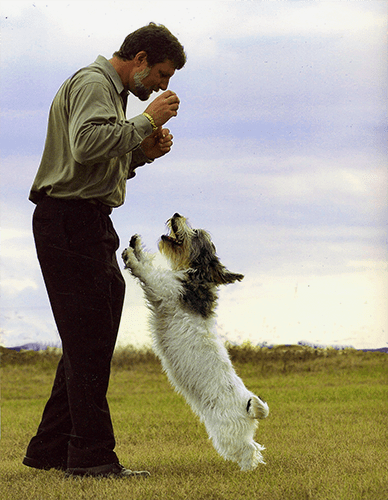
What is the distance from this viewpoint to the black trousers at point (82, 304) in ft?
14.0

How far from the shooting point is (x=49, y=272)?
14.2 ft

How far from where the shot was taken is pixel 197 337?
194 inches

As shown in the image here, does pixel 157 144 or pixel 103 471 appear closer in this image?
pixel 103 471

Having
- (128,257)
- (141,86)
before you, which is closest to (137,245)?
(128,257)

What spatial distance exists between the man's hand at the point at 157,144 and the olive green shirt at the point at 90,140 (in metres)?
0.24

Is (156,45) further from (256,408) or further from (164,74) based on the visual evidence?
(256,408)

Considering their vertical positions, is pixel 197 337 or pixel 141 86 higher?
pixel 141 86

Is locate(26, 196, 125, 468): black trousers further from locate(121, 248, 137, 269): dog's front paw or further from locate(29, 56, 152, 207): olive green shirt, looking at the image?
locate(121, 248, 137, 269): dog's front paw

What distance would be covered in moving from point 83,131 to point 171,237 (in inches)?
67.3

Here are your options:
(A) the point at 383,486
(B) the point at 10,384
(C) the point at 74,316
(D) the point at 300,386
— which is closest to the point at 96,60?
(C) the point at 74,316

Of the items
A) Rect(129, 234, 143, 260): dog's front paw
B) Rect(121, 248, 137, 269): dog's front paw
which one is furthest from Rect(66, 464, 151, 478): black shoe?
Rect(129, 234, 143, 260): dog's front paw

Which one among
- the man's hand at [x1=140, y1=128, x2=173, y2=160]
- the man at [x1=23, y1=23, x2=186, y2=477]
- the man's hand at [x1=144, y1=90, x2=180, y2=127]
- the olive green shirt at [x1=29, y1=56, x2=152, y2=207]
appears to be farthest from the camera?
the man's hand at [x1=140, y1=128, x2=173, y2=160]

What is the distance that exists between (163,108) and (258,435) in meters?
4.23

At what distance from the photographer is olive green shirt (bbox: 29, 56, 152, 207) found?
12.7 ft
